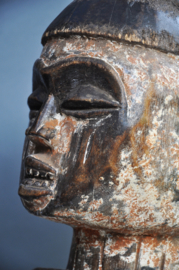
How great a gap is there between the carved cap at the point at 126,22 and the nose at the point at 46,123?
1.14ft

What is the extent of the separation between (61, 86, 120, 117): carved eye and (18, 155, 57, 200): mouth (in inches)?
10.5

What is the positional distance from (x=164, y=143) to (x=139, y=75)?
318 millimetres

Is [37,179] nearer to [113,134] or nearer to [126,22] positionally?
[113,134]

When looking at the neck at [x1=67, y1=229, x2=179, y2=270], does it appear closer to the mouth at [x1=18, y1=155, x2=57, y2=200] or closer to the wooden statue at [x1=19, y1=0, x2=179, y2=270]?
the wooden statue at [x1=19, y1=0, x2=179, y2=270]

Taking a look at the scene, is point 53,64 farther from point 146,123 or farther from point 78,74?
point 146,123

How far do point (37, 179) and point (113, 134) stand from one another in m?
0.41

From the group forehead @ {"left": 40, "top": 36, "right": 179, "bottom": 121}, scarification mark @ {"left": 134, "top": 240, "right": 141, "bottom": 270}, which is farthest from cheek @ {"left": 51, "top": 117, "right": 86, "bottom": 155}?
scarification mark @ {"left": 134, "top": 240, "right": 141, "bottom": 270}

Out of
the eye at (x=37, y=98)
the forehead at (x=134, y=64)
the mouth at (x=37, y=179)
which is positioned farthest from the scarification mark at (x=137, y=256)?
the eye at (x=37, y=98)

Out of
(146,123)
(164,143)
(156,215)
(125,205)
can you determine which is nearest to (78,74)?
(146,123)

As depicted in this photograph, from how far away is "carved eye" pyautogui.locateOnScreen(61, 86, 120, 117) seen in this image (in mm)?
1600

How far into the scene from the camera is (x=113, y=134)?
1.59 m

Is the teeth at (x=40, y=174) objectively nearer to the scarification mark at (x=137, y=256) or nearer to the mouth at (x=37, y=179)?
the mouth at (x=37, y=179)

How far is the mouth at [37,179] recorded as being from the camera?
164 cm

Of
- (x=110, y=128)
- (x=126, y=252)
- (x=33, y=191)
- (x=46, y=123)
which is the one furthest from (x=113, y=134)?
(x=126, y=252)
